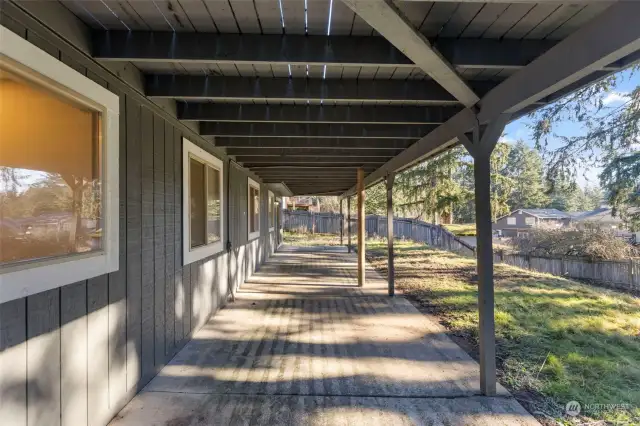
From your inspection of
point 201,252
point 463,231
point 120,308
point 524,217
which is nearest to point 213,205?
point 201,252

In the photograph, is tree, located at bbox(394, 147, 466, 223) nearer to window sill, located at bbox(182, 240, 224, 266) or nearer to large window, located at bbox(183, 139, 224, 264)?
large window, located at bbox(183, 139, 224, 264)

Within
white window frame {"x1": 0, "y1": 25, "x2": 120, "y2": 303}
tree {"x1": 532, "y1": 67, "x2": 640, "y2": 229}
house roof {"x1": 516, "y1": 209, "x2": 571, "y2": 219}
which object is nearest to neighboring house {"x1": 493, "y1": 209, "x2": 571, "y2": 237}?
house roof {"x1": 516, "y1": 209, "x2": 571, "y2": 219}

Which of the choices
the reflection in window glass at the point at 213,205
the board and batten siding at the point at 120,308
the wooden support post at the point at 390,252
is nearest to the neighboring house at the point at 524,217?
the wooden support post at the point at 390,252

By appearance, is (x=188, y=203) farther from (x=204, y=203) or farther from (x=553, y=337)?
(x=553, y=337)

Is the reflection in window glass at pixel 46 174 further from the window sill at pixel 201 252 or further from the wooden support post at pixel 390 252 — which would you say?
the wooden support post at pixel 390 252

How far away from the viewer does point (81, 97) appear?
1925 millimetres

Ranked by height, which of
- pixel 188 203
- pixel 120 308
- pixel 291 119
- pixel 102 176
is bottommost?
pixel 120 308

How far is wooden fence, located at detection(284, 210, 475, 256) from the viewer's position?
13959mm

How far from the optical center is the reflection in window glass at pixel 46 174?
1498 mm

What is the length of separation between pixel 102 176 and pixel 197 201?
192 centimetres

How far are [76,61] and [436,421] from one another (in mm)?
3034

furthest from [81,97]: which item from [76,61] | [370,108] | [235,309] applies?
[235,309]

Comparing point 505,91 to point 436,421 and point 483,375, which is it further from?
point 436,421

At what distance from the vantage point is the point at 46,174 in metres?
1.73
